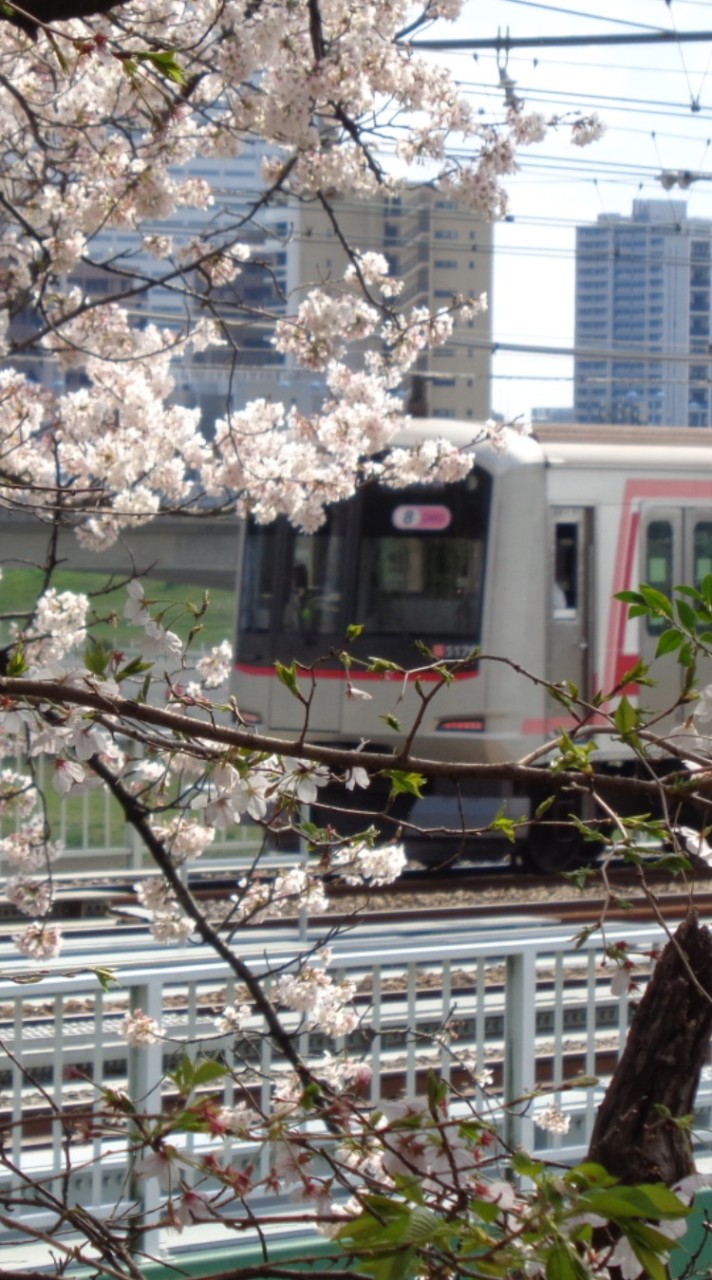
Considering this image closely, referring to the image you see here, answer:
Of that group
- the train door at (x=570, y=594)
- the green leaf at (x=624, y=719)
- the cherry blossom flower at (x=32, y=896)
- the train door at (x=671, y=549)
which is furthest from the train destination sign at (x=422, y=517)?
the green leaf at (x=624, y=719)

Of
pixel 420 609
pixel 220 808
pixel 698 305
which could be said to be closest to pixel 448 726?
pixel 420 609

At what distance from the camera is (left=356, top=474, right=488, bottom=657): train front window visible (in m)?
10.9

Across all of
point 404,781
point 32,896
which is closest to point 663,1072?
point 404,781

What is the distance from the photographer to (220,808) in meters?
1.95

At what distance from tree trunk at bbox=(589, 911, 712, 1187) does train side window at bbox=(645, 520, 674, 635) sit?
9.49 m

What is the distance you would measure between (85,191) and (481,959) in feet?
10.7

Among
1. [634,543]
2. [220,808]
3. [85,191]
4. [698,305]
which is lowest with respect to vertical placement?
[220,808]

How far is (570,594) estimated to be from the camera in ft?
36.7

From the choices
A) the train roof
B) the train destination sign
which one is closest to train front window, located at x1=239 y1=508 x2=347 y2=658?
the train destination sign

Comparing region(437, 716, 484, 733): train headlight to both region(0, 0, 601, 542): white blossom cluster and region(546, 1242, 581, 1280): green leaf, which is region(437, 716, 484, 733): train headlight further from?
region(546, 1242, 581, 1280): green leaf

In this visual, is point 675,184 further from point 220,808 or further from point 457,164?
point 220,808

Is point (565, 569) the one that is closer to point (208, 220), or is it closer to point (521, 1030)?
point (208, 220)

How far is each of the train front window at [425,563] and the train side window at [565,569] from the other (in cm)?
62

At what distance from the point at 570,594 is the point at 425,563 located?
1.14m
